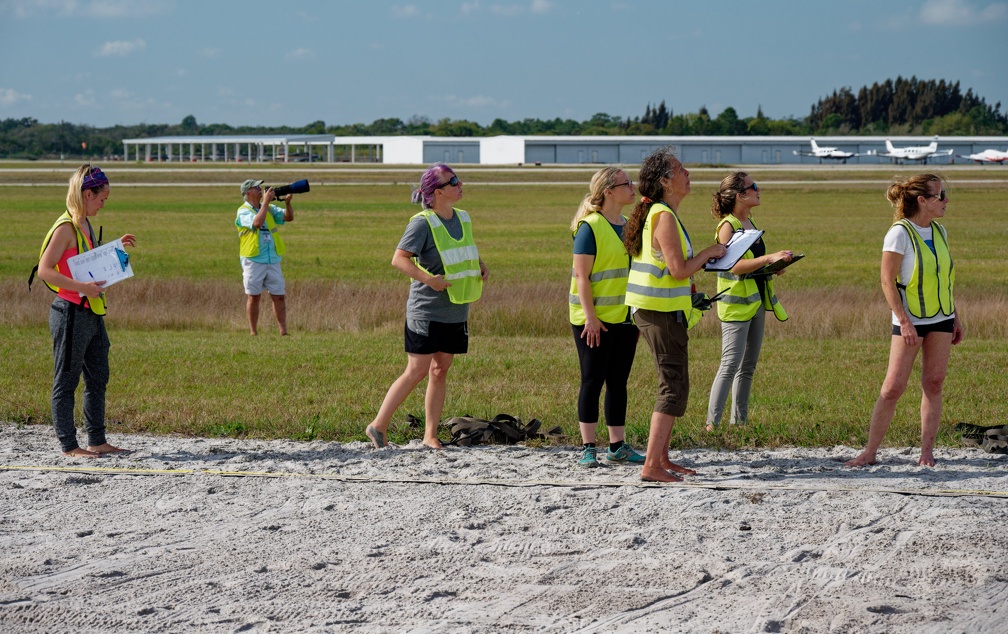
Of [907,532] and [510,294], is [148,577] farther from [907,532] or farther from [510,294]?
[510,294]

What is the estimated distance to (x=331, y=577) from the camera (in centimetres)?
508

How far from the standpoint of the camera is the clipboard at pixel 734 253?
6.55m

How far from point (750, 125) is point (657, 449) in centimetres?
15477

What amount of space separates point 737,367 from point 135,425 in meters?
4.76

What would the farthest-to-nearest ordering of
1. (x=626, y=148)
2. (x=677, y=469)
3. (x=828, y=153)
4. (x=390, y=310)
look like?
(x=626, y=148)
(x=828, y=153)
(x=390, y=310)
(x=677, y=469)

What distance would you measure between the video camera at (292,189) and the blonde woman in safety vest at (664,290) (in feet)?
19.4

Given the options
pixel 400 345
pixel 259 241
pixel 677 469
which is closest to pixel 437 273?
pixel 677 469


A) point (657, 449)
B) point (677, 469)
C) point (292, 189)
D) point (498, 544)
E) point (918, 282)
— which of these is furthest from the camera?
point (292, 189)

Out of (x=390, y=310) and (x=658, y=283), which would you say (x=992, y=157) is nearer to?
(x=390, y=310)

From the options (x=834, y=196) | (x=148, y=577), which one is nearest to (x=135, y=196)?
(x=834, y=196)

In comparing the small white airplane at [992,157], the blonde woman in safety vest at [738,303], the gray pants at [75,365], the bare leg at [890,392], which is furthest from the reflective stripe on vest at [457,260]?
the small white airplane at [992,157]

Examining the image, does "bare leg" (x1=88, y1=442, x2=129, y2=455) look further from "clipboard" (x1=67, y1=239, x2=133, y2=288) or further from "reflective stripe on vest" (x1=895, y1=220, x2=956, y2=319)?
"reflective stripe on vest" (x1=895, y1=220, x2=956, y2=319)

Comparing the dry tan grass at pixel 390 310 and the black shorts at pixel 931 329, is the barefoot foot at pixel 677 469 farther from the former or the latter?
the dry tan grass at pixel 390 310

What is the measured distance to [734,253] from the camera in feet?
21.7
